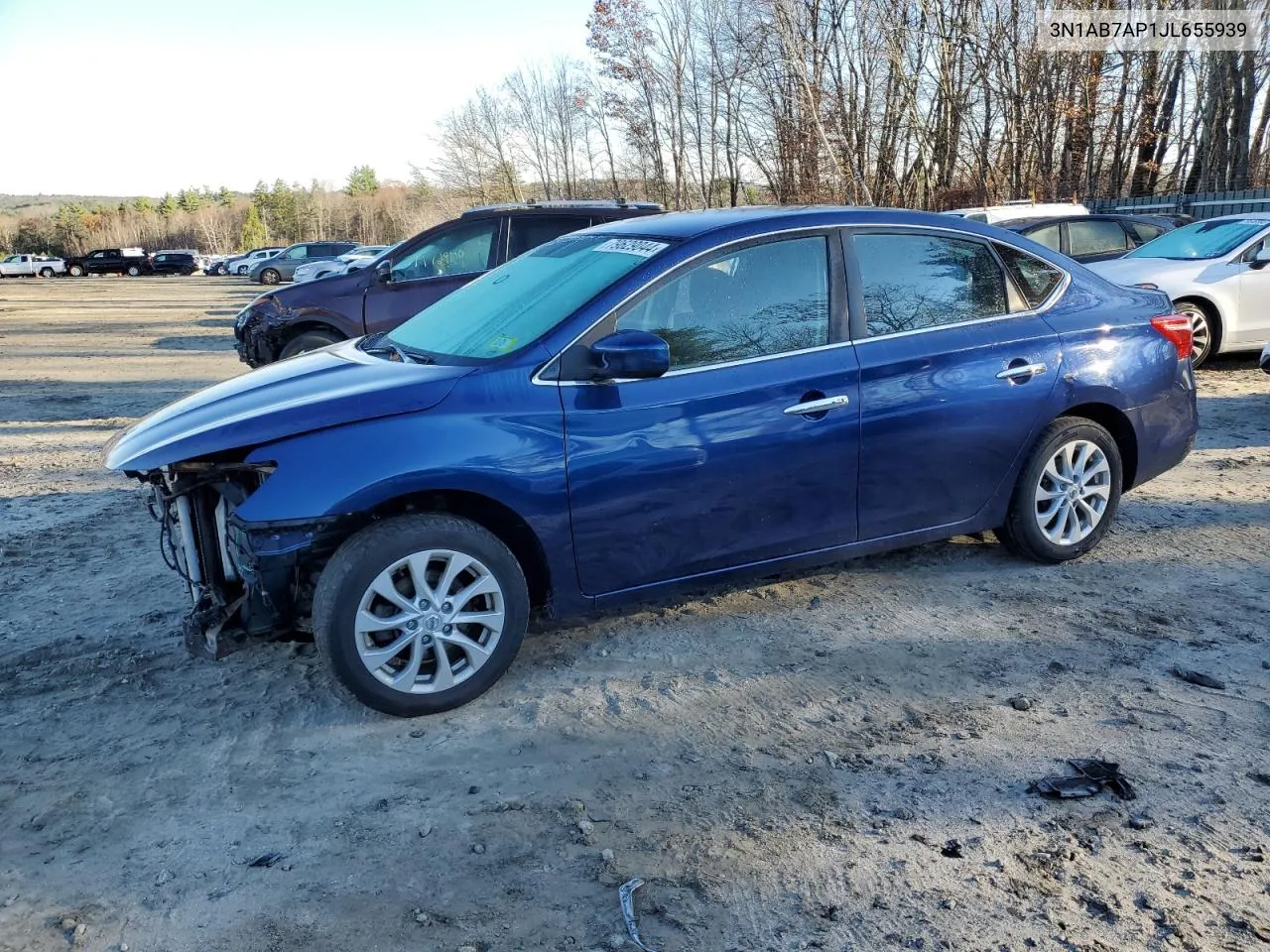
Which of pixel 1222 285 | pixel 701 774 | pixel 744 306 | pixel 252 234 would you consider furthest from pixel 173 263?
pixel 701 774

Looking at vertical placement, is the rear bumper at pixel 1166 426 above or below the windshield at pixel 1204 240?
below

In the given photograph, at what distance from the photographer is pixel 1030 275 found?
4.75 metres

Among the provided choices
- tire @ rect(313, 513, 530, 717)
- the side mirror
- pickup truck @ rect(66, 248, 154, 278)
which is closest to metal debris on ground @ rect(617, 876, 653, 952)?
tire @ rect(313, 513, 530, 717)

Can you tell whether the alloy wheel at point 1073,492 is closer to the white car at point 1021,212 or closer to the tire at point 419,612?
the tire at point 419,612

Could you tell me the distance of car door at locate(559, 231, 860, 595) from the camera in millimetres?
3770

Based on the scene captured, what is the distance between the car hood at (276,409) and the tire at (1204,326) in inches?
340

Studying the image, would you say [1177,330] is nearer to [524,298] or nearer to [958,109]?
[524,298]

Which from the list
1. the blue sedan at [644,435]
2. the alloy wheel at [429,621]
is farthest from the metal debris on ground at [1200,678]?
the alloy wheel at [429,621]

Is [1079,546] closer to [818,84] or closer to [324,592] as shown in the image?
[324,592]

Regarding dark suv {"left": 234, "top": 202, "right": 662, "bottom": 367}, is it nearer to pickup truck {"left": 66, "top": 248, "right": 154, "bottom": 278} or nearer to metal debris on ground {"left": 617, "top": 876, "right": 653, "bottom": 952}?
metal debris on ground {"left": 617, "top": 876, "right": 653, "bottom": 952}

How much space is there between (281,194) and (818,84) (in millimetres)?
91021

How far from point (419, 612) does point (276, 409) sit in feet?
3.04

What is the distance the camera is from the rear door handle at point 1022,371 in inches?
177

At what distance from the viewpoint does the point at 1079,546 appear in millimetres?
4918
